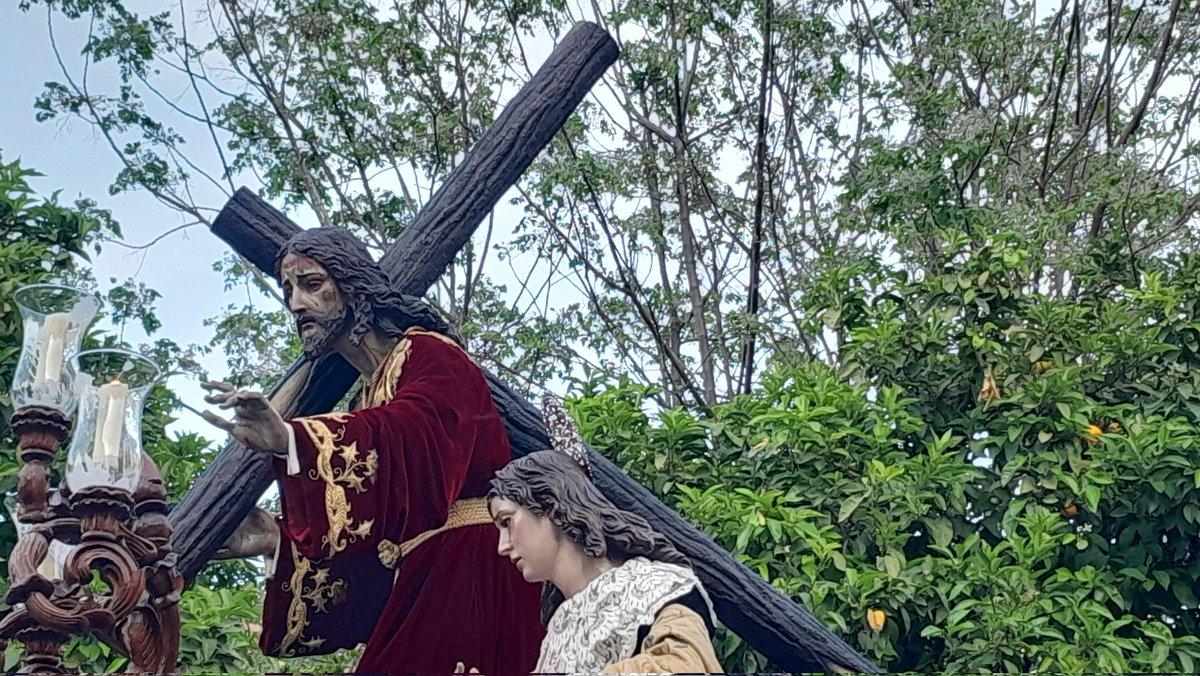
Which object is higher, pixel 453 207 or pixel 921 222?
pixel 921 222

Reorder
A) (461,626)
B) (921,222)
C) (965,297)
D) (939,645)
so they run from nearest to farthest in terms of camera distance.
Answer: (461,626) < (939,645) < (965,297) < (921,222)

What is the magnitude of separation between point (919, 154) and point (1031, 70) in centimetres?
177

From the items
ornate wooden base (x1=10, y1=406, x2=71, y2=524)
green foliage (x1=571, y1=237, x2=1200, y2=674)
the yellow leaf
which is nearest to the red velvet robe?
ornate wooden base (x1=10, y1=406, x2=71, y2=524)

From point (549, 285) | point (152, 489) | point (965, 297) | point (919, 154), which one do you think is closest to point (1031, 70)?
point (919, 154)

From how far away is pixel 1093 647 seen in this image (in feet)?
19.7

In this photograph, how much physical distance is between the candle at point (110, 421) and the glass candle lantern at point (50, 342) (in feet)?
0.30

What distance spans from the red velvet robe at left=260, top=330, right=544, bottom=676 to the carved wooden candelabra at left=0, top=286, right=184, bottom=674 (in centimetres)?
76

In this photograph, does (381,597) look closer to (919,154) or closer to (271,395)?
(271,395)

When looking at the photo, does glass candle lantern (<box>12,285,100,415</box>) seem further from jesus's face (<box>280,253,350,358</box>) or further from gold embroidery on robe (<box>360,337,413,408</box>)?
gold embroidery on robe (<box>360,337,413,408</box>)

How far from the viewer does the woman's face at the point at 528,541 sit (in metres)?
4.40

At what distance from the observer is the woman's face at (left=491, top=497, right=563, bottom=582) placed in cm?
440

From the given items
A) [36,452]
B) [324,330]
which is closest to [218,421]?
[36,452]

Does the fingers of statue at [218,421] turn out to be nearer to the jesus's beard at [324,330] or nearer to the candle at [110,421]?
the candle at [110,421]

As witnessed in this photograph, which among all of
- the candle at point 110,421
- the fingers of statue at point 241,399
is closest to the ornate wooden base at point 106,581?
the candle at point 110,421
